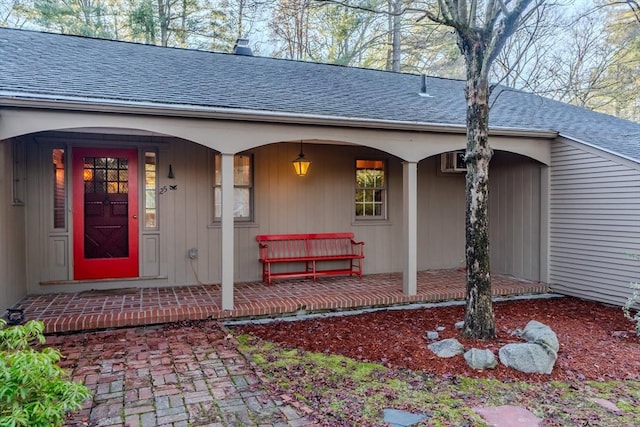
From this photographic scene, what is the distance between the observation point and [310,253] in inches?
283

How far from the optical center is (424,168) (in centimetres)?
793

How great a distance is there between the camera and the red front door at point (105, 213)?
5.97 metres

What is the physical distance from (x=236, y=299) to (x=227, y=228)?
1063mm

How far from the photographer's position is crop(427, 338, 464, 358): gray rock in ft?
12.7

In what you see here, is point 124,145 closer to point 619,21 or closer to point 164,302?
point 164,302

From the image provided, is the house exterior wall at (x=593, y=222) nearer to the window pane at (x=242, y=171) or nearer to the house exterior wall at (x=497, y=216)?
the house exterior wall at (x=497, y=216)

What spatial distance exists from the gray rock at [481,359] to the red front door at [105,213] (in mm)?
4883

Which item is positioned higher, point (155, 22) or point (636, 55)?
point (155, 22)

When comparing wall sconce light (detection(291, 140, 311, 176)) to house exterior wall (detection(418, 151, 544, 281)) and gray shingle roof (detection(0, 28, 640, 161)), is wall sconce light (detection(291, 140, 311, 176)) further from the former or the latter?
house exterior wall (detection(418, 151, 544, 281))

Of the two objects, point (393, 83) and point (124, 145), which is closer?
point (124, 145)

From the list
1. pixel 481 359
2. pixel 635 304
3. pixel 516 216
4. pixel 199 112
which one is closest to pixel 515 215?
pixel 516 216

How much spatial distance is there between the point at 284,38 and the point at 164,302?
11005 mm

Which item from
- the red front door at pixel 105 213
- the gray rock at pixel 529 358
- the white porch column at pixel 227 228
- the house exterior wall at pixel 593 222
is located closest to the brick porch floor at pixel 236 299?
the white porch column at pixel 227 228

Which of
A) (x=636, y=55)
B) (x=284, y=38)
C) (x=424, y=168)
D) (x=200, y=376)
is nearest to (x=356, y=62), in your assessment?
(x=284, y=38)
